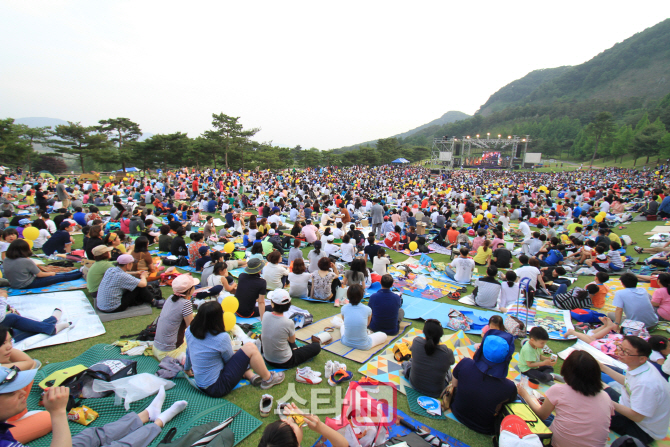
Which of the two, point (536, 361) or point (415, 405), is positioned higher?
point (536, 361)

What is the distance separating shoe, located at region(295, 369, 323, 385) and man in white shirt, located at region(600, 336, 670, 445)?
2.92 m

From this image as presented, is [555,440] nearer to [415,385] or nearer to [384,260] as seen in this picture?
[415,385]

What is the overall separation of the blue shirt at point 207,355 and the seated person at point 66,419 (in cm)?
28

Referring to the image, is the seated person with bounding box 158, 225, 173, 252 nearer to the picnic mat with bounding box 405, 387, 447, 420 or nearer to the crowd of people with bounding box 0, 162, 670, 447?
the crowd of people with bounding box 0, 162, 670, 447

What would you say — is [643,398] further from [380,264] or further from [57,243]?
[57,243]

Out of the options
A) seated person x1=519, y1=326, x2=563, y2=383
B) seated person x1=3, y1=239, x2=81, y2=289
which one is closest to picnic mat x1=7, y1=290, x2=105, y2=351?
seated person x1=3, y1=239, x2=81, y2=289

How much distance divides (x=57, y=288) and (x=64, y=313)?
3.70 feet

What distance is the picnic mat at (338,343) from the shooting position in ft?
13.1

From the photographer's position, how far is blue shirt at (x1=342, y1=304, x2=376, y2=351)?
13.2 feet

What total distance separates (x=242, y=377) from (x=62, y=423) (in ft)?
5.34

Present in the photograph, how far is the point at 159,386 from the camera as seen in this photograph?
10.3 feet

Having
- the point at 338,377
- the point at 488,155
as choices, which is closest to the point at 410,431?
the point at 338,377

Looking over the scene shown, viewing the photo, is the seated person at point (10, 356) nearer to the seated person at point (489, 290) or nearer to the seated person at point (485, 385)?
the seated person at point (485, 385)

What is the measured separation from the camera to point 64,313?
14.7 ft
